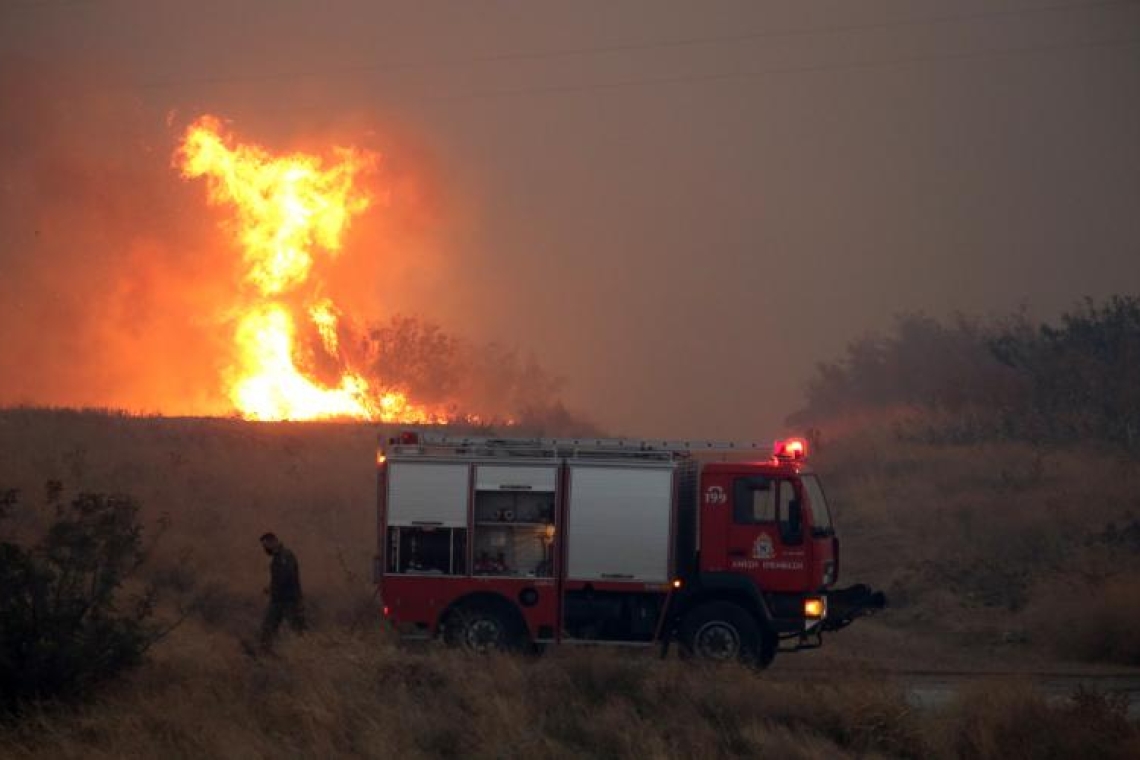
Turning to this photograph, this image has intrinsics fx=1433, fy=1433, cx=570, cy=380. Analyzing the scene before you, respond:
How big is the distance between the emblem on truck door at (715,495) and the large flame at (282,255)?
33.0 meters

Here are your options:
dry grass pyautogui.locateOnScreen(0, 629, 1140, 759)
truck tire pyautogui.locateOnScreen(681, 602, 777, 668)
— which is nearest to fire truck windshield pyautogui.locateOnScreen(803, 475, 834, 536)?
truck tire pyautogui.locateOnScreen(681, 602, 777, 668)

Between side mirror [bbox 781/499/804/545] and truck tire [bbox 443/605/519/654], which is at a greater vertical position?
side mirror [bbox 781/499/804/545]

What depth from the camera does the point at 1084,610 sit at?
22172 mm

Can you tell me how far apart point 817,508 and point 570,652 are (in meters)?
4.66

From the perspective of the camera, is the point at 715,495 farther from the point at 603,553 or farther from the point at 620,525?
the point at 603,553

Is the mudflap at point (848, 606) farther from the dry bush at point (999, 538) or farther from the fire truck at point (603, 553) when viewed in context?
the dry bush at point (999, 538)

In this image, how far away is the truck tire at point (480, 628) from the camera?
1794 centimetres

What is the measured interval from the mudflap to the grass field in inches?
20.0

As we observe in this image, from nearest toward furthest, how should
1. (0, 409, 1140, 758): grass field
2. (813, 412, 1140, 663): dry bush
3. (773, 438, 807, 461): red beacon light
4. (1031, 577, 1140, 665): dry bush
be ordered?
(0, 409, 1140, 758): grass field < (773, 438, 807, 461): red beacon light < (1031, 577, 1140, 665): dry bush < (813, 412, 1140, 663): dry bush

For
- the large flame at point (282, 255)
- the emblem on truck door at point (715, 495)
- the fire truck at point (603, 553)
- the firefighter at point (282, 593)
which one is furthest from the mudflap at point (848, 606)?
the large flame at point (282, 255)

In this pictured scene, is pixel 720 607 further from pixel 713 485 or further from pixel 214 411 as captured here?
pixel 214 411

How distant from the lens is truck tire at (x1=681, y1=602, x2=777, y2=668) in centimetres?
1766

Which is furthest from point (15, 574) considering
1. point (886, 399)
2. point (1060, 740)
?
point (886, 399)

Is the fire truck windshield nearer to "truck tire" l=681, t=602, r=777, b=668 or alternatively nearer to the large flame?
"truck tire" l=681, t=602, r=777, b=668
